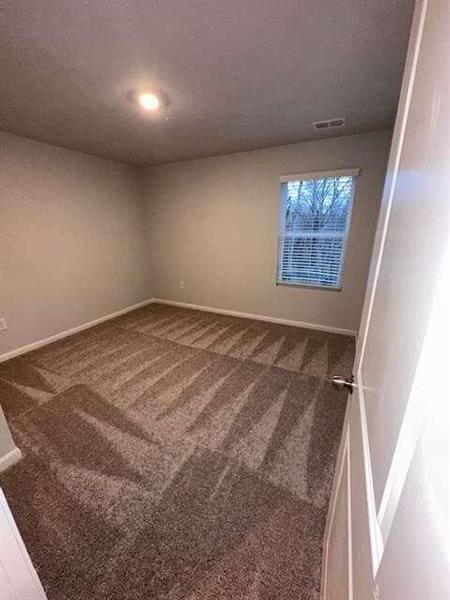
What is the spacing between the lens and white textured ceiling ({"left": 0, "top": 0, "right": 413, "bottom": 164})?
3.78 feet

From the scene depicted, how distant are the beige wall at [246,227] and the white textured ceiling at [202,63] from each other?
1.55 feet

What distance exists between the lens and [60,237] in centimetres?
310

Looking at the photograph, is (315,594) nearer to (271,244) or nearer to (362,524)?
(362,524)

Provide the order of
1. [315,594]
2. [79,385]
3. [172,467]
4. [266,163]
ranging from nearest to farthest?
[315,594], [172,467], [79,385], [266,163]

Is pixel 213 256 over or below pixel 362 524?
over

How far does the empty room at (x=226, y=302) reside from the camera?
40cm

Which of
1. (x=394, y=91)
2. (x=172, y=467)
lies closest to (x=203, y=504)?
(x=172, y=467)

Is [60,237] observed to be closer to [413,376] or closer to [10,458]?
[10,458]

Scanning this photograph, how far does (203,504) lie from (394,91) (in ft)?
9.83

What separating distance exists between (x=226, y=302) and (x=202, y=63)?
113 inches

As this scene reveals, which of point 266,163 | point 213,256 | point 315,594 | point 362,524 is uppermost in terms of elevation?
point 266,163

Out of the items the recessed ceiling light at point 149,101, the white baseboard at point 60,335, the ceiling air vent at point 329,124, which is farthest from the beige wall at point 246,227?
the recessed ceiling light at point 149,101

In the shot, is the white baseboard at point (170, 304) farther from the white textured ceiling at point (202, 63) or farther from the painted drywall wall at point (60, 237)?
the white textured ceiling at point (202, 63)

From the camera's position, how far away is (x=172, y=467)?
1.50 meters
